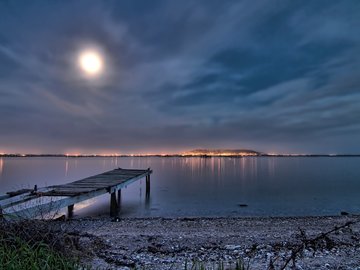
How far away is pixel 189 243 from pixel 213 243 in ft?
3.44

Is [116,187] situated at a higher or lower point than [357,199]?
higher

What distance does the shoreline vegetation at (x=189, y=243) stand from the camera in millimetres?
7148

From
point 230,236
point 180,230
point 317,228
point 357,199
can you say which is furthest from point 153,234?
point 357,199

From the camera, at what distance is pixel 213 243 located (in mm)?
11352

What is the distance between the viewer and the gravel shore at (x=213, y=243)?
28.7ft

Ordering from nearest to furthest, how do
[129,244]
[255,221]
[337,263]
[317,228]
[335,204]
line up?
[337,263] → [129,244] → [317,228] → [255,221] → [335,204]

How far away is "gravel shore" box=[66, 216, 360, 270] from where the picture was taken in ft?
28.7

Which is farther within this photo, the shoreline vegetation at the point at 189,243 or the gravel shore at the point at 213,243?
the gravel shore at the point at 213,243

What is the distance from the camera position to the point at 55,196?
1442 cm

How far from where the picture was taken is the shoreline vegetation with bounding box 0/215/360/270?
7148 millimetres

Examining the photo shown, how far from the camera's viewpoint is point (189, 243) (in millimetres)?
11352

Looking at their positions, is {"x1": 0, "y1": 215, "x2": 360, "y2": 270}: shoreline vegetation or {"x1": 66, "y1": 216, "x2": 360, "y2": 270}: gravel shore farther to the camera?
{"x1": 66, "y1": 216, "x2": 360, "y2": 270}: gravel shore

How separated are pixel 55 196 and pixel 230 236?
380 inches

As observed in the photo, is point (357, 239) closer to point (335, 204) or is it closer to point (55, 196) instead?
point (55, 196)
